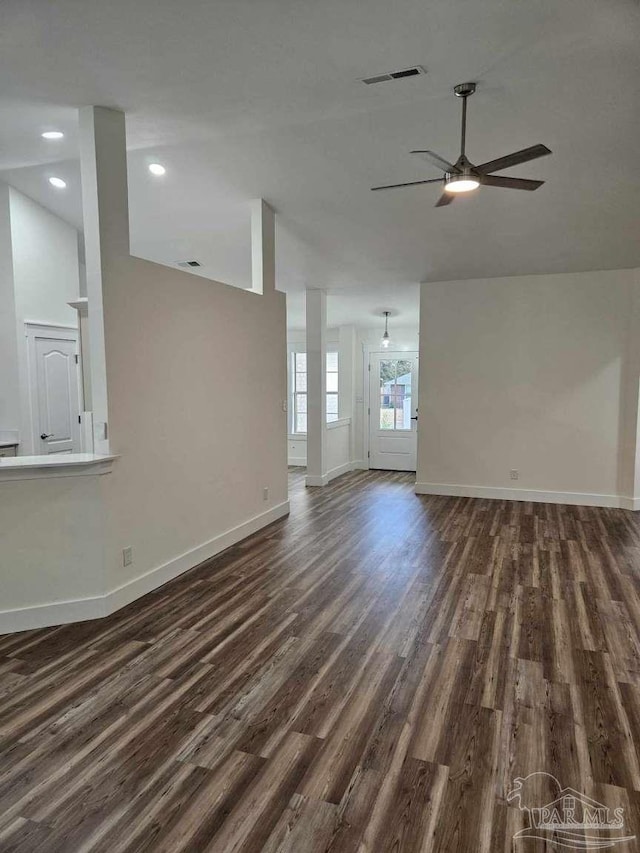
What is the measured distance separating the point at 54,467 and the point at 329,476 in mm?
5402

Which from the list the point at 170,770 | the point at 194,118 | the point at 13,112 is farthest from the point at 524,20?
the point at 170,770

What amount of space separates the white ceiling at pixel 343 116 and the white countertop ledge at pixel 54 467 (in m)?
2.22

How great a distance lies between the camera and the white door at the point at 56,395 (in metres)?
5.60

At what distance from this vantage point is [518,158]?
9.27ft

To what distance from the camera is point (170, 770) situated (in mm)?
1950

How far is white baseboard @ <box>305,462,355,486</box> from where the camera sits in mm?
7684

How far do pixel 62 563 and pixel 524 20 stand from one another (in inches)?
156

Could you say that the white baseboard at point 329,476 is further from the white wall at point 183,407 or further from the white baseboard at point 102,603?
the white baseboard at point 102,603

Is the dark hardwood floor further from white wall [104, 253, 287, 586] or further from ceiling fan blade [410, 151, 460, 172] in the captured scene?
ceiling fan blade [410, 151, 460, 172]

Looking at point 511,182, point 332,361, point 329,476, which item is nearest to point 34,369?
point 329,476

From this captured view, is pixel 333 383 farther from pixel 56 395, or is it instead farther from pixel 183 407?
pixel 183 407

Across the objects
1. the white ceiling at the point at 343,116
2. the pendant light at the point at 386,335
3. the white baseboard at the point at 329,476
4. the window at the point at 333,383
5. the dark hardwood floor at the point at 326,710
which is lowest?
the dark hardwood floor at the point at 326,710

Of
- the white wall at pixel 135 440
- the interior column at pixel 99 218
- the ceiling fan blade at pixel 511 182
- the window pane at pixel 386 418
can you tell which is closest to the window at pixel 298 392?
the window pane at pixel 386 418

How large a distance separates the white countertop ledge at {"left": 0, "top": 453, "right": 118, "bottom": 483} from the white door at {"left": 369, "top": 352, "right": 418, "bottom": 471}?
6.68 metres
